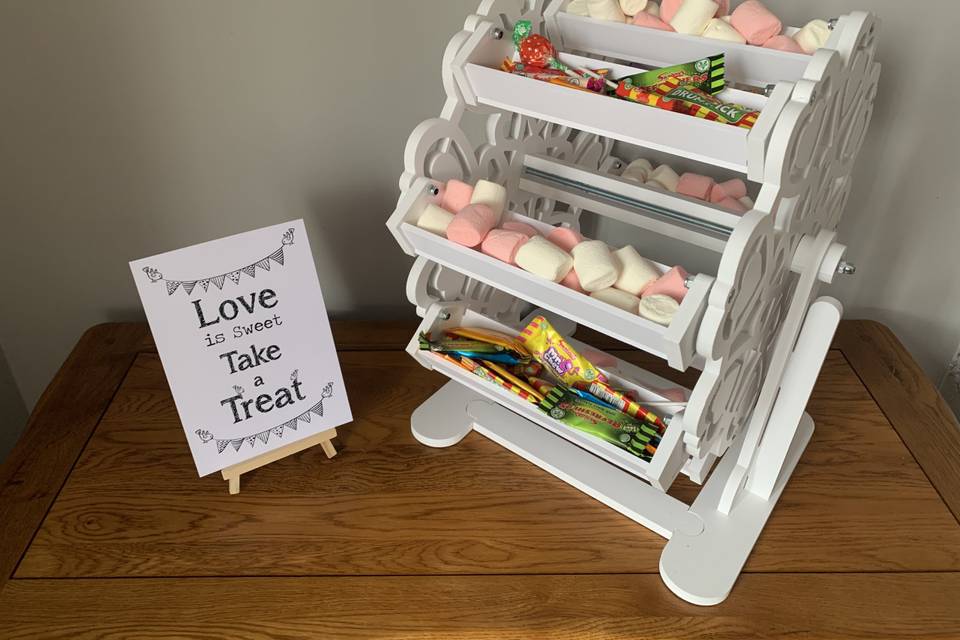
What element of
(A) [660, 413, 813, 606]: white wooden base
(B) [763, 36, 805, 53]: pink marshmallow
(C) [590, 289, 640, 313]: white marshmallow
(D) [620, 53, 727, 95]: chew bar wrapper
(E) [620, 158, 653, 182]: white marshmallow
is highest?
(B) [763, 36, 805, 53]: pink marshmallow

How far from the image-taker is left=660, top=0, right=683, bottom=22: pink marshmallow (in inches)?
31.1

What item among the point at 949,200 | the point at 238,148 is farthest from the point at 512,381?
the point at 949,200

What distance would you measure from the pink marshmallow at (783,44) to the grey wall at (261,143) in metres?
0.24

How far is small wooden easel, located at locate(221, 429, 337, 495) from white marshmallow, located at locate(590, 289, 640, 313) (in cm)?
44

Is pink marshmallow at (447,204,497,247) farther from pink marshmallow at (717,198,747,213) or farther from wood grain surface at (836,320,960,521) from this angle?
wood grain surface at (836,320,960,521)

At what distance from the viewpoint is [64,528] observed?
0.85 meters

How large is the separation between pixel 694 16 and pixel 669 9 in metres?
0.04

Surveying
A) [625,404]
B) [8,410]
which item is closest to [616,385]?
[625,404]

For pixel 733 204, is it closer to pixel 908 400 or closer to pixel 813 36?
pixel 813 36

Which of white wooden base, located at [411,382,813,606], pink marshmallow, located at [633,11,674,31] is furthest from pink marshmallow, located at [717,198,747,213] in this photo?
white wooden base, located at [411,382,813,606]

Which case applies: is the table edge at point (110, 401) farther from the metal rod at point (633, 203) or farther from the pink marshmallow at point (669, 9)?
the pink marshmallow at point (669, 9)

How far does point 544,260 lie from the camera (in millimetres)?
733

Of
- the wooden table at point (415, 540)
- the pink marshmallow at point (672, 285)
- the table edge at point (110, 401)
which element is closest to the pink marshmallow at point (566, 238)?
the pink marshmallow at point (672, 285)

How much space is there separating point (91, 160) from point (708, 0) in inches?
37.4
